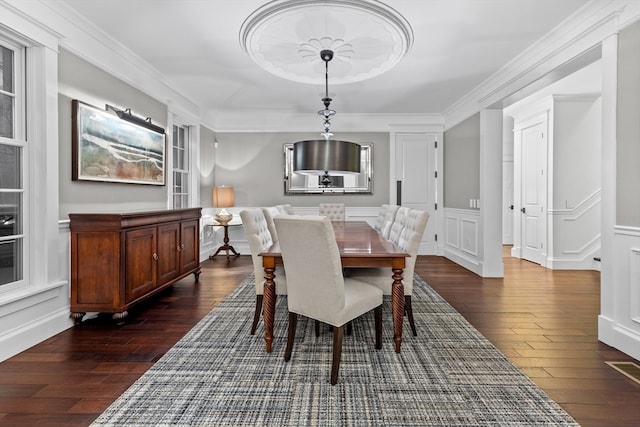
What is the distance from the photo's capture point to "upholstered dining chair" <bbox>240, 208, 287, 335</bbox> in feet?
7.75

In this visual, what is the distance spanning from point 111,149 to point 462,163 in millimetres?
4798

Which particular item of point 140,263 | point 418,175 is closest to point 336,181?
point 418,175

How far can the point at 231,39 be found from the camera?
3.02m

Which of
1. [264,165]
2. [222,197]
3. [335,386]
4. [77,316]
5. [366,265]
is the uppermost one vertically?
[264,165]

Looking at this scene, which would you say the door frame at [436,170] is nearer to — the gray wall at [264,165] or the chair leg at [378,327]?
the gray wall at [264,165]

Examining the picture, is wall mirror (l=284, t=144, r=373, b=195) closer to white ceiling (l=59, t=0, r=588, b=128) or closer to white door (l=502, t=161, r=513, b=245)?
white ceiling (l=59, t=0, r=588, b=128)

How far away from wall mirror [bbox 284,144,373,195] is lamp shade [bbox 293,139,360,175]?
10.7 feet

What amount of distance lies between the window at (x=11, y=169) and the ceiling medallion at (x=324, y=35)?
5.47 ft

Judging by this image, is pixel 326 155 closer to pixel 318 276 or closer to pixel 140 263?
pixel 318 276

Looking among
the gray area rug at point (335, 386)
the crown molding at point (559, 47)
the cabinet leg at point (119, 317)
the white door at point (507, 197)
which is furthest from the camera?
the white door at point (507, 197)

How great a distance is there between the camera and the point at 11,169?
2.29 m

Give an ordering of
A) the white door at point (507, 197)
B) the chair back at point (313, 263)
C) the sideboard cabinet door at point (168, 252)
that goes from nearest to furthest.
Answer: the chair back at point (313, 263)
the sideboard cabinet door at point (168, 252)
the white door at point (507, 197)

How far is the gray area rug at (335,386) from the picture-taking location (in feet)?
5.06

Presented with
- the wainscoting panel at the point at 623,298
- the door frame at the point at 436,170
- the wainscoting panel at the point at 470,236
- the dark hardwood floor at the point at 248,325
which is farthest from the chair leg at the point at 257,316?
the door frame at the point at 436,170
